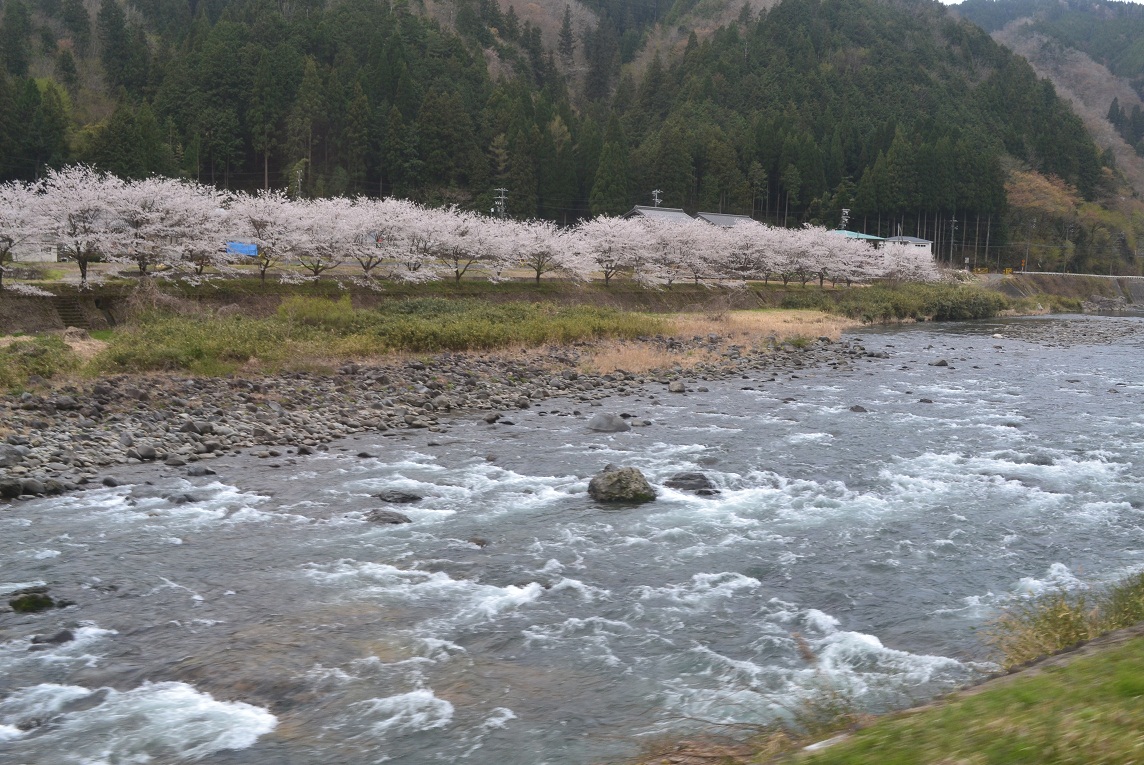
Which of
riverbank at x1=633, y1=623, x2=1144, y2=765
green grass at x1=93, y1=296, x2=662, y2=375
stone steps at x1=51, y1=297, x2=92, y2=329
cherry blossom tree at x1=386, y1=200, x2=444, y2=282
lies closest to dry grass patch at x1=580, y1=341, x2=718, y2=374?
green grass at x1=93, y1=296, x2=662, y2=375

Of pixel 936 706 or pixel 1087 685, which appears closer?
pixel 1087 685

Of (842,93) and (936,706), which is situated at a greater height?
(842,93)

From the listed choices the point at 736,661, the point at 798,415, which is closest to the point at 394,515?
the point at 736,661

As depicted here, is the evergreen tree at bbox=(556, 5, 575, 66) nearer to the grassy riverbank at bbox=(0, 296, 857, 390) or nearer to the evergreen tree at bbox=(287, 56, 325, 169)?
the evergreen tree at bbox=(287, 56, 325, 169)

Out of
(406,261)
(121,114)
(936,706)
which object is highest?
(121,114)

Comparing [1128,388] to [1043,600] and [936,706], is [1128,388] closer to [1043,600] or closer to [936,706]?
[1043,600]

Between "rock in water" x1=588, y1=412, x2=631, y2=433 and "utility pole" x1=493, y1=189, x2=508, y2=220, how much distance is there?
5292cm

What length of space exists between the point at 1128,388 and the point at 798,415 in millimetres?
11706

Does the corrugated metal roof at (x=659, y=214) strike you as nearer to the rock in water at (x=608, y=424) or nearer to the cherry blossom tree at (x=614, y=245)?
the cherry blossom tree at (x=614, y=245)

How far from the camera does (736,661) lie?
791cm

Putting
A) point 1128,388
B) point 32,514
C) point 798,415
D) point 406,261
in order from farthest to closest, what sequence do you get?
1. point 406,261
2. point 1128,388
3. point 798,415
4. point 32,514

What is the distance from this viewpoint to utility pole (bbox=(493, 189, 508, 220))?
70375mm

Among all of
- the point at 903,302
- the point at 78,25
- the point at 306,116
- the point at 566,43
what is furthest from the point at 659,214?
the point at 566,43

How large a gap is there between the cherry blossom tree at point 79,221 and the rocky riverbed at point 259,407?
594 inches
